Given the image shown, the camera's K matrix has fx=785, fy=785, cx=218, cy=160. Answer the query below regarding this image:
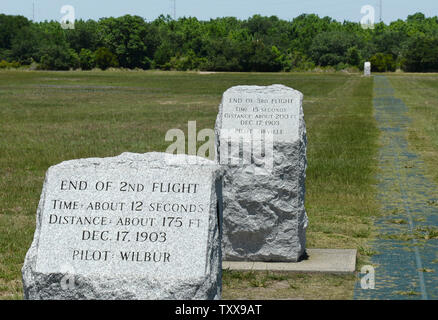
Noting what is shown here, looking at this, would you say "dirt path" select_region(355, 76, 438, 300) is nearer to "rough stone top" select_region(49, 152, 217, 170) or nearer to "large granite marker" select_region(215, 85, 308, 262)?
"large granite marker" select_region(215, 85, 308, 262)

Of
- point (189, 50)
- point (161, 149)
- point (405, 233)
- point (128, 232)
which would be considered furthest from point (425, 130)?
point (189, 50)

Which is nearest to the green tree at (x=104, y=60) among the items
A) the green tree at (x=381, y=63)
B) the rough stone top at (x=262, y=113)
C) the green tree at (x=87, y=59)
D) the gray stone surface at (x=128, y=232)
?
the green tree at (x=87, y=59)

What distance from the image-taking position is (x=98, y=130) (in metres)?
26.6

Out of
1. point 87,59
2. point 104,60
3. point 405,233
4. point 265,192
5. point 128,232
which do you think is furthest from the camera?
point 87,59

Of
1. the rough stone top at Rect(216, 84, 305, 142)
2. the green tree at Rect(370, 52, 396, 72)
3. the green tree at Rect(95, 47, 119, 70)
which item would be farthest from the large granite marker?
the green tree at Rect(95, 47, 119, 70)

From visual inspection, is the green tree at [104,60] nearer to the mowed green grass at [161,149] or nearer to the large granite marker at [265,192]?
the mowed green grass at [161,149]

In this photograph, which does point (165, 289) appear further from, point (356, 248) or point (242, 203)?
point (356, 248)

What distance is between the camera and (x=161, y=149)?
2147cm

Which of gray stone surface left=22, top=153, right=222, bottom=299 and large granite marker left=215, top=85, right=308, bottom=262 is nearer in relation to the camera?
gray stone surface left=22, top=153, right=222, bottom=299

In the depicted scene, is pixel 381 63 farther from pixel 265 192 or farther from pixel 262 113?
pixel 265 192

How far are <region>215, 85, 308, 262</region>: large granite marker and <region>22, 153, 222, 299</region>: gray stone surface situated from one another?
290 cm

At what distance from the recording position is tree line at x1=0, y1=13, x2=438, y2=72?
426 ft

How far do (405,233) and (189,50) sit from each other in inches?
5295

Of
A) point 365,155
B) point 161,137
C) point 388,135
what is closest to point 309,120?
point 388,135
